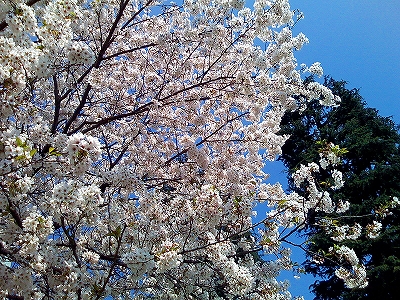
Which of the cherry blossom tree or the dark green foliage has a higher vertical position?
the dark green foliage

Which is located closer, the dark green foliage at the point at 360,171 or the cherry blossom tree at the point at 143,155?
the cherry blossom tree at the point at 143,155

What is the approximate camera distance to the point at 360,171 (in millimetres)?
15938

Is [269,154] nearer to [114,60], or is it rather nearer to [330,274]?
[114,60]

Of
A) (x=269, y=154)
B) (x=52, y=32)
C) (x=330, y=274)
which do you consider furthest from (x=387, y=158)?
(x=52, y=32)

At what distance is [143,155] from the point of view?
6.77 meters

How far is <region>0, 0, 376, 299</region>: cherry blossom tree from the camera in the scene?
3.27 m

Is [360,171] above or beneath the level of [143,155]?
above

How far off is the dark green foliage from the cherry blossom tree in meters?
5.80

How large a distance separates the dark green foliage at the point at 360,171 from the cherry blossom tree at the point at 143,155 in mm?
5803

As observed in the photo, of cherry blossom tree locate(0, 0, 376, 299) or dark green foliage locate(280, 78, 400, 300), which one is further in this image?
dark green foliage locate(280, 78, 400, 300)

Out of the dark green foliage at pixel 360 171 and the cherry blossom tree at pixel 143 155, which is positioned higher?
the dark green foliage at pixel 360 171

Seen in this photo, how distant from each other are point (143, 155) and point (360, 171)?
12272 millimetres

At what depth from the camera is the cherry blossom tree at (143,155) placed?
10.7ft

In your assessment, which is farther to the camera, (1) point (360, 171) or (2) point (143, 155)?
(1) point (360, 171)
